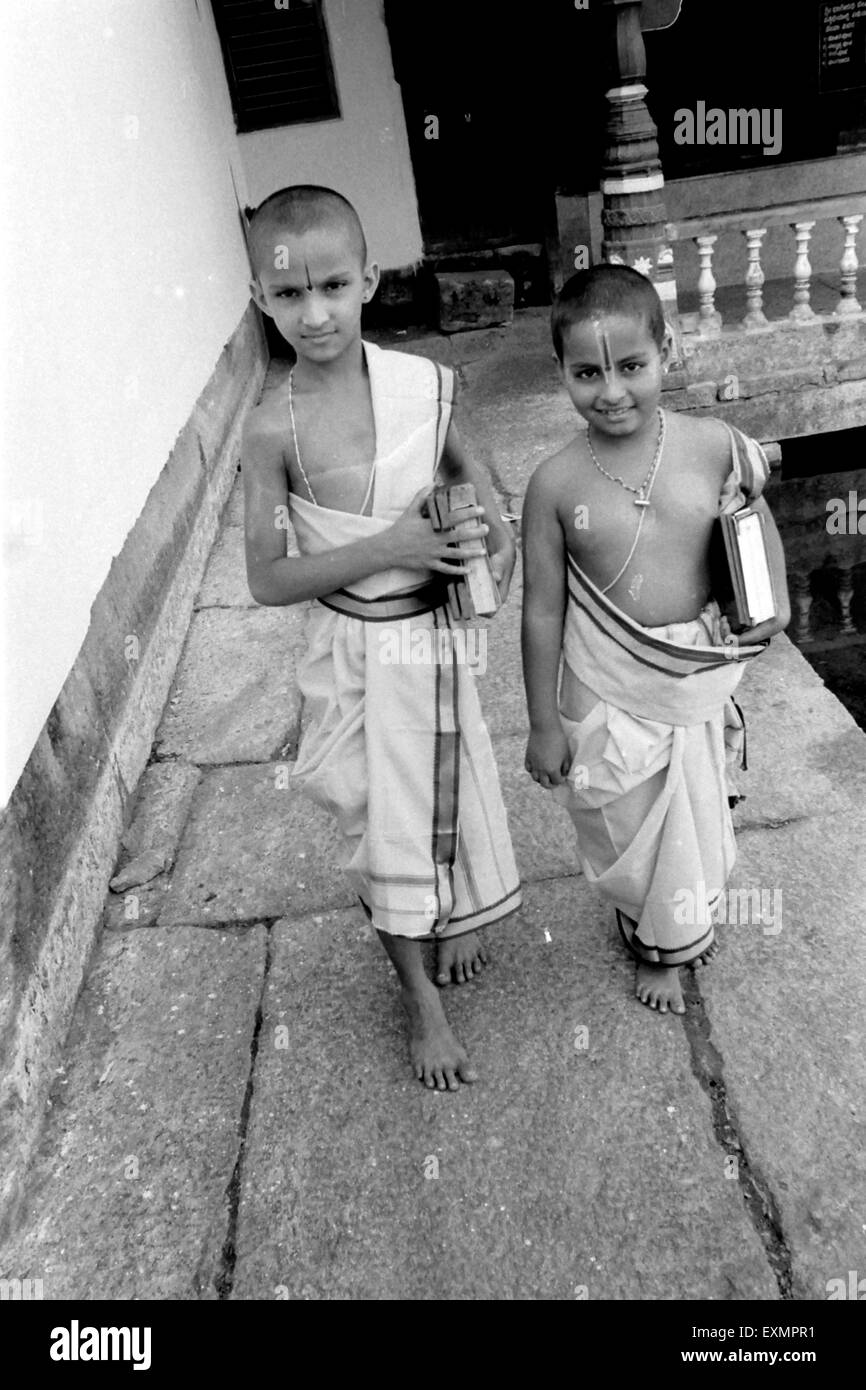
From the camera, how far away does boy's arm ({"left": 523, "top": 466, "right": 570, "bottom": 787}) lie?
1.84m

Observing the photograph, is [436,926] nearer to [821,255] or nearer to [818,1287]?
[818,1287]

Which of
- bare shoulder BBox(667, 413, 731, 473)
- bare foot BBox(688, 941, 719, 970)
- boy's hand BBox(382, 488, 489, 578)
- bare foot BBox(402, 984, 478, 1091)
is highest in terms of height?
bare shoulder BBox(667, 413, 731, 473)

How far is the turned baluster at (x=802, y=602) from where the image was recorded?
455 cm

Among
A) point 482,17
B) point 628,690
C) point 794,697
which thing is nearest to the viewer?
point 628,690

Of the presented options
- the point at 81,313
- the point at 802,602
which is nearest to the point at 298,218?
the point at 81,313

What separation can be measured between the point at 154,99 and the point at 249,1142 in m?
4.85

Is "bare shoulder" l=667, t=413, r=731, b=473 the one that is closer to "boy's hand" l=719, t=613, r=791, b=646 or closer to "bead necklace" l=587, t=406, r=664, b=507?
"bead necklace" l=587, t=406, r=664, b=507

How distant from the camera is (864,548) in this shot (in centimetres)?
528

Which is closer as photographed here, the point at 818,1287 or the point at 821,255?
the point at 818,1287

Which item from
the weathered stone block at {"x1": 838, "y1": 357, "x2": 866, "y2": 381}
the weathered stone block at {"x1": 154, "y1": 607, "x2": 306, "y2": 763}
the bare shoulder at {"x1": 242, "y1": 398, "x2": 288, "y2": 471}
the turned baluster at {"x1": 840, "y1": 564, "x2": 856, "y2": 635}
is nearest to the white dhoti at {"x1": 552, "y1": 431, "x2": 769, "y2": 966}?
the bare shoulder at {"x1": 242, "y1": 398, "x2": 288, "y2": 471}

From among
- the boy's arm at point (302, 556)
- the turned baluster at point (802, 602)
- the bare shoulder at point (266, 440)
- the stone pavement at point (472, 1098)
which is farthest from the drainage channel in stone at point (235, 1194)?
the turned baluster at point (802, 602)

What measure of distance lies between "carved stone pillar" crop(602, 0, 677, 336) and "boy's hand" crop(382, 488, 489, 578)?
4.02 meters

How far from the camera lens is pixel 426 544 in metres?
1.66
